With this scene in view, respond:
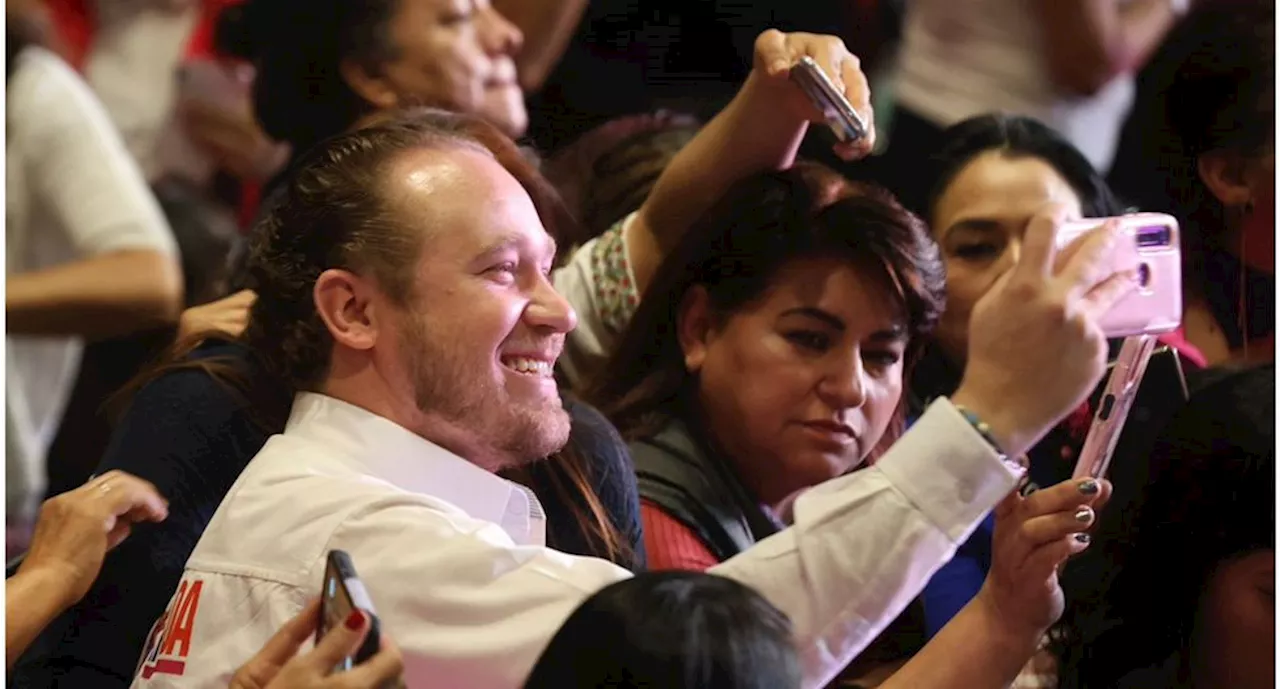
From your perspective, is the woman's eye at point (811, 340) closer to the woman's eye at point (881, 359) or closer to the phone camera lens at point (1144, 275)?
the woman's eye at point (881, 359)

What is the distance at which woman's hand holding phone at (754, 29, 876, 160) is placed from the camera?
1.03m

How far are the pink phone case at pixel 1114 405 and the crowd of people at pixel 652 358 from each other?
0.03ft

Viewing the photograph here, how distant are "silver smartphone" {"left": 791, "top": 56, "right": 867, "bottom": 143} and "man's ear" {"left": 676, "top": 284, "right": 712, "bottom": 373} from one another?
0.12 meters

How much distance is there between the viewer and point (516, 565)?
83cm

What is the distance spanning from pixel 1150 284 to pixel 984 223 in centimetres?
19

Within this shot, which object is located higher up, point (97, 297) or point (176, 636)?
point (176, 636)

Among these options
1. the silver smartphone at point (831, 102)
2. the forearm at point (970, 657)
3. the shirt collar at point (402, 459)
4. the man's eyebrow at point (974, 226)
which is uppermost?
the silver smartphone at point (831, 102)

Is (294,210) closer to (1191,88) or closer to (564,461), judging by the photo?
(564,461)

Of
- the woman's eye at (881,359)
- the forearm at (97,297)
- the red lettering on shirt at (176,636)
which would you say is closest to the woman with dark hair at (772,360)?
the woman's eye at (881,359)

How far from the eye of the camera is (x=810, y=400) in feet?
3.34

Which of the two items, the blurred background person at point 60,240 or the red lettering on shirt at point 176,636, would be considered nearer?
the red lettering on shirt at point 176,636

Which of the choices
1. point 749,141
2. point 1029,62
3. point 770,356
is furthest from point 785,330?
point 1029,62

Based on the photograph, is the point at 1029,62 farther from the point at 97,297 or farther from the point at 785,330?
the point at 97,297

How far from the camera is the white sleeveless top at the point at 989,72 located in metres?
1.38
